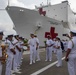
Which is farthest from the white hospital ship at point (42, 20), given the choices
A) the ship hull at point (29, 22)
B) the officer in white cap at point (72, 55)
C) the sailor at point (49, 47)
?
the officer in white cap at point (72, 55)

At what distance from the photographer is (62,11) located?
101 ft

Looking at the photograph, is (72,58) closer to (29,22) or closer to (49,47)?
(49,47)

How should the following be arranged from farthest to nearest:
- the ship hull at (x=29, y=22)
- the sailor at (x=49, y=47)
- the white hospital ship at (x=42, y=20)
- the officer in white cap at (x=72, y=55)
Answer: the white hospital ship at (x=42, y=20), the ship hull at (x=29, y=22), the sailor at (x=49, y=47), the officer in white cap at (x=72, y=55)

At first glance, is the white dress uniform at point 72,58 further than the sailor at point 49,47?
No

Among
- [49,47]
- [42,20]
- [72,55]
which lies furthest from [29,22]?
A: [72,55]

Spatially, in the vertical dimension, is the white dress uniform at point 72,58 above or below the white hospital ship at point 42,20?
below

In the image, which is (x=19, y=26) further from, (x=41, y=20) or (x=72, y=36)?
(x=72, y=36)

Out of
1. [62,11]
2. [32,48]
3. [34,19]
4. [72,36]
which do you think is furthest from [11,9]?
[72,36]

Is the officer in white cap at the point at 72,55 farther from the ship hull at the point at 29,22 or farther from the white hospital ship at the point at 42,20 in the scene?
the ship hull at the point at 29,22

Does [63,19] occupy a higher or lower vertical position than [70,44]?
higher

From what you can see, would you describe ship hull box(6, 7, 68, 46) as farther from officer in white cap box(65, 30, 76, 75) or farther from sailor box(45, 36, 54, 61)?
officer in white cap box(65, 30, 76, 75)

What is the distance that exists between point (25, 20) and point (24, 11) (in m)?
1.09

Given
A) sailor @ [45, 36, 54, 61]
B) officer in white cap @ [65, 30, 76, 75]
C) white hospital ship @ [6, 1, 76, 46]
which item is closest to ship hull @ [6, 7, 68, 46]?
white hospital ship @ [6, 1, 76, 46]

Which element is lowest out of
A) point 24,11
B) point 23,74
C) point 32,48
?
point 23,74
